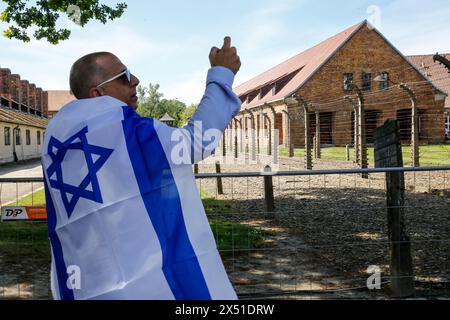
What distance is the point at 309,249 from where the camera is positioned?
5.75m

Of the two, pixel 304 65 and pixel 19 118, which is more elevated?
pixel 304 65

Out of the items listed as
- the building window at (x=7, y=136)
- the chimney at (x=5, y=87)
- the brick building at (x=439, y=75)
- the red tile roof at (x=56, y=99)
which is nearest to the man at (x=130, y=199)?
the building window at (x=7, y=136)

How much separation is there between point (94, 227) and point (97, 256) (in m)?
0.09

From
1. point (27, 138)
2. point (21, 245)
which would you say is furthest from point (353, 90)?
point (21, 245)

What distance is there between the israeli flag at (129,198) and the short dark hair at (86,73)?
10 centimetres

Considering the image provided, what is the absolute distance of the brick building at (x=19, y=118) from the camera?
31.2 metres

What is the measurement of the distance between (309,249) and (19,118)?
116 ft

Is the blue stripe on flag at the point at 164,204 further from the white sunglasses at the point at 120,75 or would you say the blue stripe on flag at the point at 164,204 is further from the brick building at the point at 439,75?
the brick building at the point at 439,75

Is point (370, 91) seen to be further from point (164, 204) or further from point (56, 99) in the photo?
point (56, 99)

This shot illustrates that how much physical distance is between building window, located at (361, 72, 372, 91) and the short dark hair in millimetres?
36004

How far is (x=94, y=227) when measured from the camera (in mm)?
1294
